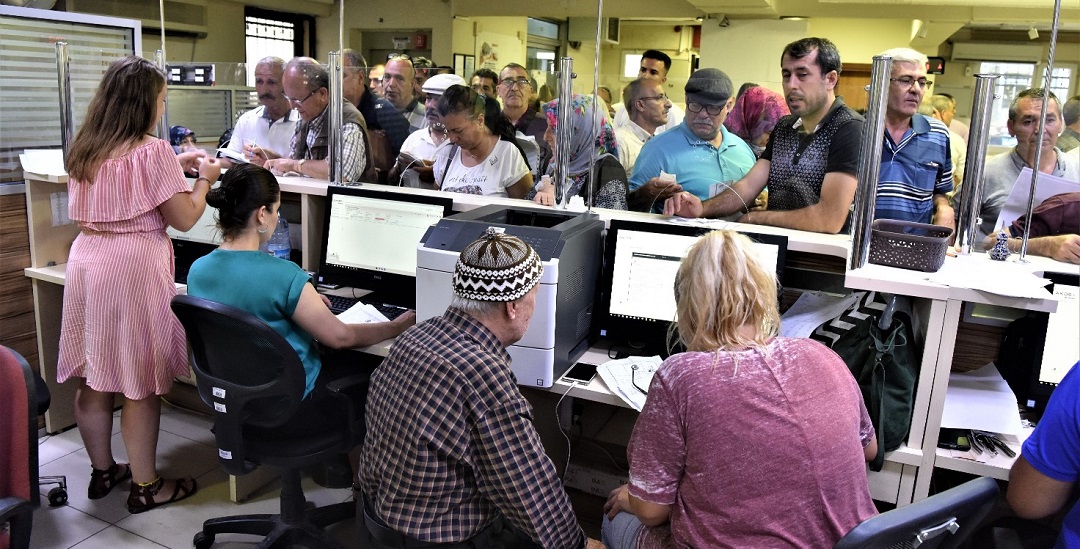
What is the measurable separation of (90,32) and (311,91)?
91 cm

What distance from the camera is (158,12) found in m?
7.36

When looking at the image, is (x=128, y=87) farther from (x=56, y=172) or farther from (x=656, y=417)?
(x=656, y=417)

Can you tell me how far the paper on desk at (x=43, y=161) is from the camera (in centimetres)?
298

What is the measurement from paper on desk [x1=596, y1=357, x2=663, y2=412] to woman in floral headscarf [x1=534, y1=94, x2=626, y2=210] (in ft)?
2.83

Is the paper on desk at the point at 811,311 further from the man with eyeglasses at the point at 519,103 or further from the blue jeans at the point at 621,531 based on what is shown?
the man with eyeglasses at the point at 519,103

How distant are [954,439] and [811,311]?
47cm

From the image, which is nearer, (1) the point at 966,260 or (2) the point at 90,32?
(1) the point at 966,260

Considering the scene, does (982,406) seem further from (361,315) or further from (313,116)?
(313,116)

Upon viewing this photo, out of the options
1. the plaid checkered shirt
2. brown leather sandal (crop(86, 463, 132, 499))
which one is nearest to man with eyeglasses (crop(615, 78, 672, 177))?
the plaid checkered shirt

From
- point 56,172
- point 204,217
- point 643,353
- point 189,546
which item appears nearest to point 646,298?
point 643,353

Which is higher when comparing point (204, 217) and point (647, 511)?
point (204, 217)

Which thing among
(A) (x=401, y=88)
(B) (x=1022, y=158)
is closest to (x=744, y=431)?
(B) (x=1022, y=158)

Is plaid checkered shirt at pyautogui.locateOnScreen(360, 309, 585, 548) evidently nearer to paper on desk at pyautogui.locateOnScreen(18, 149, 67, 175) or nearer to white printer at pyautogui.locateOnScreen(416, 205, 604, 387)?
white printer at pyautogui.locateOnScreen(416, 205, 604, 387)

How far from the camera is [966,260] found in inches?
80.6
